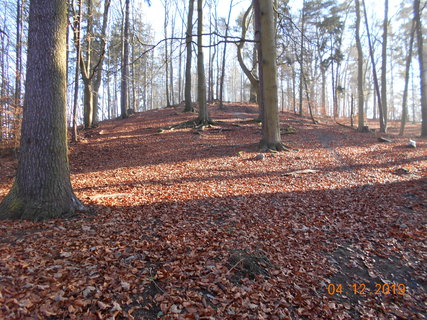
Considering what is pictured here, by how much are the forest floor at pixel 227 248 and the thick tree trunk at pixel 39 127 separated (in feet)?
1.49

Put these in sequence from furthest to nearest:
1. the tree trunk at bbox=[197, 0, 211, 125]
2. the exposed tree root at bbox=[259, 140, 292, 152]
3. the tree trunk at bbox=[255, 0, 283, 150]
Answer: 1. the tree trunk at bbox=[197, 0, 211, 125]
2. the exposed tree root at bbox=[259, 140, 292, 152]
3. the tree trunk at bbox=[255, 0, 283, 150]

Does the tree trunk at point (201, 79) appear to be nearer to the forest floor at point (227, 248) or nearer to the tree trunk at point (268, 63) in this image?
the tree trunk at point (268, 63)

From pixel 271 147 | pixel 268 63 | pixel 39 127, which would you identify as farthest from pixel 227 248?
pixel 268 63

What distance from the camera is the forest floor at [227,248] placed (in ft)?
9.51

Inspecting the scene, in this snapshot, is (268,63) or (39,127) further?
(268,63)

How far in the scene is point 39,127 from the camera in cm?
468

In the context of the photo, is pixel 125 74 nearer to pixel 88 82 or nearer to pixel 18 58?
pixel 88 82

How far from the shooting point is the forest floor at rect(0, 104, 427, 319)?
290 centimetres

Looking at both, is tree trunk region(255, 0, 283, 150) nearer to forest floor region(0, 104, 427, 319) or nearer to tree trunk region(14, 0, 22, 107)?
forest floor region(0, 104, 427, 319)

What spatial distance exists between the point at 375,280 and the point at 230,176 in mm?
5149

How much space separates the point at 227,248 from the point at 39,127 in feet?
13.0

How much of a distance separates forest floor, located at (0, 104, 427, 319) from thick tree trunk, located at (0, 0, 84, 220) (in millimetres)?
453

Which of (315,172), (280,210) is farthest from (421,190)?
(280,210)

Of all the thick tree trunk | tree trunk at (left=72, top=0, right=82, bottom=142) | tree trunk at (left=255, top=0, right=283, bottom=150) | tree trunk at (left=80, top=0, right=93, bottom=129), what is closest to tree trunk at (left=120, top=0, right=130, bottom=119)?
tree trunk at (left=80, top=0, right=93, bottom=129)
